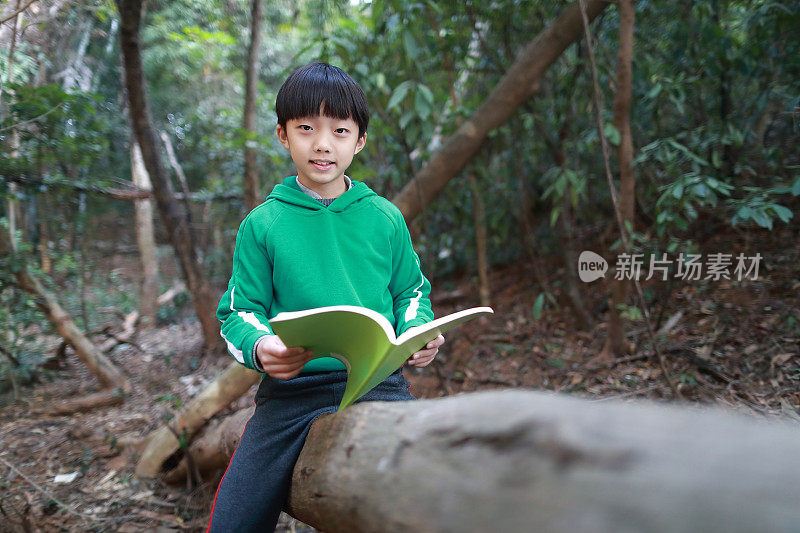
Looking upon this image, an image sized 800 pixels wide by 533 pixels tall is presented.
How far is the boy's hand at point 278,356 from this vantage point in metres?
0.94

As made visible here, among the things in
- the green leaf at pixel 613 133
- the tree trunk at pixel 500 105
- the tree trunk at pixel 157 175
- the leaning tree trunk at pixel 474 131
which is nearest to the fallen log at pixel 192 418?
the leaning tree trunk at pixel 474 131

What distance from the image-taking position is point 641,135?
3539 mm

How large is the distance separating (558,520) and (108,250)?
11.9m

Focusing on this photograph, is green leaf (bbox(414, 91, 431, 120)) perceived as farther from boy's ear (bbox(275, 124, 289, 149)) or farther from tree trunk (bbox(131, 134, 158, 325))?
tree trunk (bbox(131, 134, 158, 325))

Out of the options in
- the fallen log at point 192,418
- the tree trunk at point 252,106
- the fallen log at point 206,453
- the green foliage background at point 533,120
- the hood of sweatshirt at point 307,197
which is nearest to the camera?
the hood of sweatshirt at point 307,197

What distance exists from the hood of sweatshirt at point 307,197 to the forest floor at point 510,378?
1.48 meters

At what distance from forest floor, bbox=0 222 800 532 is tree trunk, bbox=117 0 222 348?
0.48 metres

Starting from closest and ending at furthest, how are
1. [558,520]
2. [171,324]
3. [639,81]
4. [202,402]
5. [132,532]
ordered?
1. [558,520]
2. [132,532]
3. [202,402]
4. [639,81]
5. [171,324]

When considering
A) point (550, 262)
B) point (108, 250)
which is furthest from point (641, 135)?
point (108, 250)

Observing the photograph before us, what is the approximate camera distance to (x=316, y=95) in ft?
3.68

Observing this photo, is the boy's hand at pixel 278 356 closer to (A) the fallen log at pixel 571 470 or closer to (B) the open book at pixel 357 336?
(B) the open book at pixel 357 336

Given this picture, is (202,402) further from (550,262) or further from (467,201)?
(550,262)

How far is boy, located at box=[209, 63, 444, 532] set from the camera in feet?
3.52

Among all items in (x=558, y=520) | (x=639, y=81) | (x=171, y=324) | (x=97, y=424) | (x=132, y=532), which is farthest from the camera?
(x=171, y=324)
